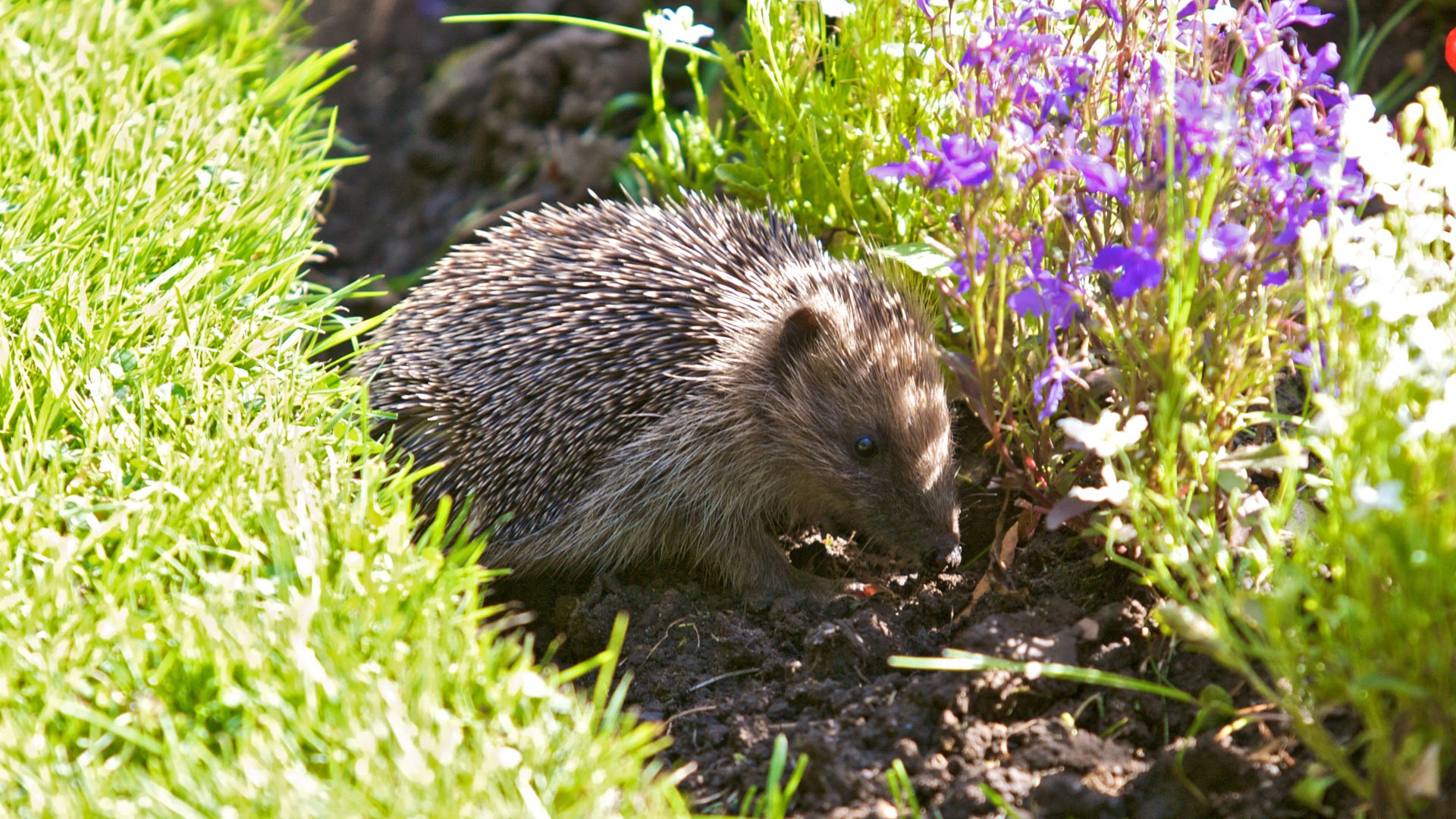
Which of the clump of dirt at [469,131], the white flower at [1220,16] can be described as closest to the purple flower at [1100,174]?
the white flower at [1220,16]

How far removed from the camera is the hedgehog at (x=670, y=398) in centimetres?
453

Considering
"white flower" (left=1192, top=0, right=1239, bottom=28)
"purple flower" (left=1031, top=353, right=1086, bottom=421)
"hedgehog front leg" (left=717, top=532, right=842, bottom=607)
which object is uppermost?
"white flower" (left=1192, top=0, right=1239, bottom=28)

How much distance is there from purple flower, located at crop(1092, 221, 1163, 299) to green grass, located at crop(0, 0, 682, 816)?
4.98 ft

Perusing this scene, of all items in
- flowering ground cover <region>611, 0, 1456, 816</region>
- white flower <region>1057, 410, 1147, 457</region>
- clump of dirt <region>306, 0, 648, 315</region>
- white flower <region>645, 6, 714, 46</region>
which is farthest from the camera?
clump of dirt <region>306, 0, 648, 315</region>

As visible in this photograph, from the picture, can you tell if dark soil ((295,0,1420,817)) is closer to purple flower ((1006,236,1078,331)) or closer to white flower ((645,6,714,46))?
purple flower ((1006,236,1078,331))

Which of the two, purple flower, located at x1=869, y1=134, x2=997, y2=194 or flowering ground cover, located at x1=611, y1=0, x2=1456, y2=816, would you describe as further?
purple flower, located at x1=869, y1=134, x2=997, y2=194

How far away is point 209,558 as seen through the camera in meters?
3.31

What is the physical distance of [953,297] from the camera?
11.4ft

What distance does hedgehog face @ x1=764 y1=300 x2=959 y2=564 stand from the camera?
4352 millimetres

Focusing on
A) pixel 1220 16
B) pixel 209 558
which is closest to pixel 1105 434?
pixel 1220 16

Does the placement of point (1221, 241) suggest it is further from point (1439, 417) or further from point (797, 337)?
point (797, 337)

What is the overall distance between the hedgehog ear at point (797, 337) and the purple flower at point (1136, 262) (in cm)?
159

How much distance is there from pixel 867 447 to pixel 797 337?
0.49 m

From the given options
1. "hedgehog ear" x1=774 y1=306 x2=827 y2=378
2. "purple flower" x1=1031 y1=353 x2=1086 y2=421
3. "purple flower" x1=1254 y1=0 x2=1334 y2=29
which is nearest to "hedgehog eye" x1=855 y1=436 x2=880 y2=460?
"hedgehog ear" x1=774 y1=306 x2=827 y2=378
